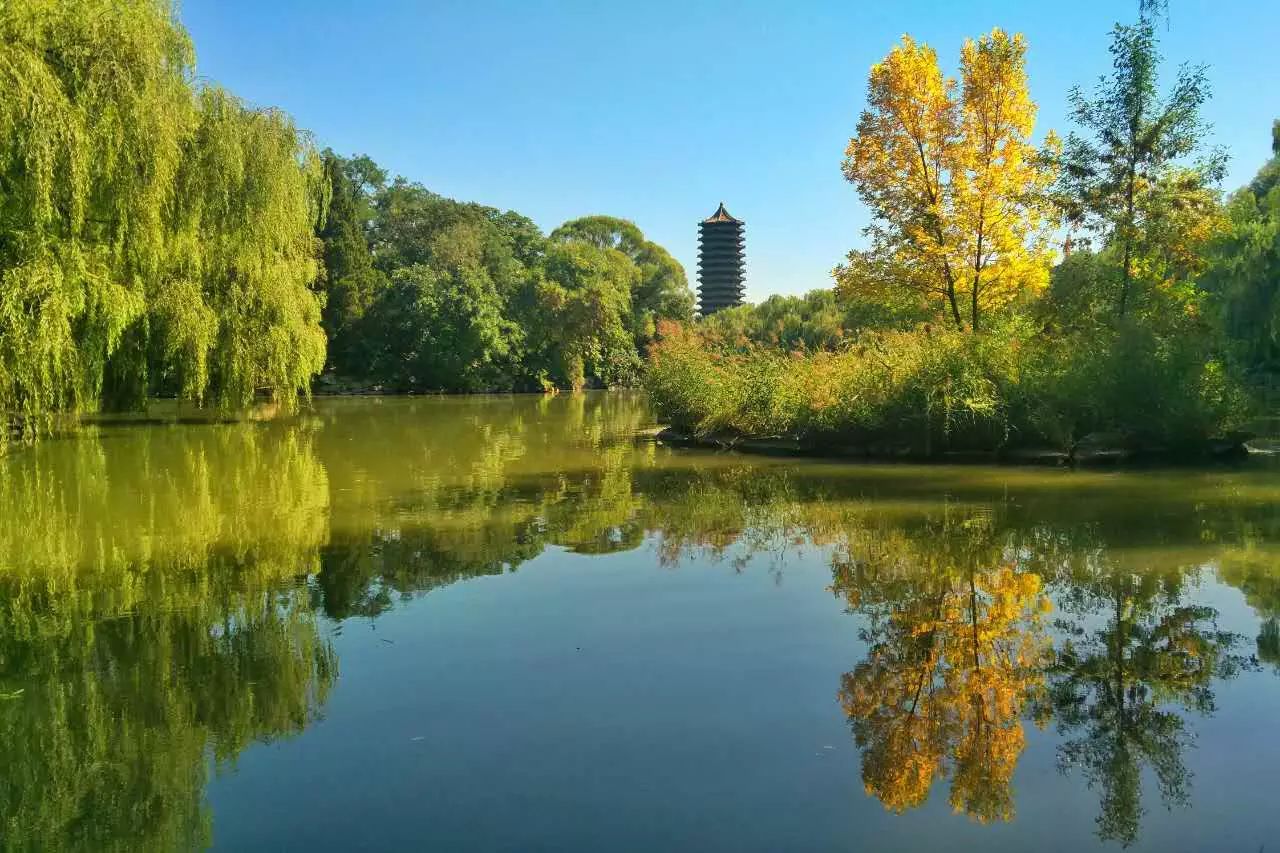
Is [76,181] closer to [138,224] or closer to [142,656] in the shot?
[138,224]

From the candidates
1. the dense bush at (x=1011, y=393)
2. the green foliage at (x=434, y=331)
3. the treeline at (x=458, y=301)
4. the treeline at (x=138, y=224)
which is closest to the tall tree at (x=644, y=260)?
the treeline at (x=458, y=301)

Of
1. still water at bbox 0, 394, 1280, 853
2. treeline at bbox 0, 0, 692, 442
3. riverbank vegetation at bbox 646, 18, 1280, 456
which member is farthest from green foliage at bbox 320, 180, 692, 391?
still water at bbox 0, 394, 1280, 853

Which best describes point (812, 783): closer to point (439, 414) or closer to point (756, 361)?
point (756, 361)

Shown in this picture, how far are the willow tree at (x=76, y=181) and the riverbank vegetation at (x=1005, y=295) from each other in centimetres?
1066

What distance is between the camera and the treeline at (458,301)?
157ft

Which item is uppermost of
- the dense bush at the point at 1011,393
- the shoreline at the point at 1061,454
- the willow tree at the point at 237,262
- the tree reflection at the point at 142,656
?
the willow tree at the point at 237,262

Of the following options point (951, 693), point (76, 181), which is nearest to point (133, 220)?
point (76, 181)

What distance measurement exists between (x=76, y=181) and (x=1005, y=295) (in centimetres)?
1704

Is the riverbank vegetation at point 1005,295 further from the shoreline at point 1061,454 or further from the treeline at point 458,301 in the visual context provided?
the treeline at point 458,301

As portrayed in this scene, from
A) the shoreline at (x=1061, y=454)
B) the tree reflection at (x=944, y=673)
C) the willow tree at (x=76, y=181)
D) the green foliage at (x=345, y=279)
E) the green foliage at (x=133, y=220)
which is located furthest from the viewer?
the green foliage at (x=345, y=279)

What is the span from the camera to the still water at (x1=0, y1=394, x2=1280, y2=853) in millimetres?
3453

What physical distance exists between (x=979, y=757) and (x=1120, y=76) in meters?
16.5

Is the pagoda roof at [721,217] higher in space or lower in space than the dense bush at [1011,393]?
higher

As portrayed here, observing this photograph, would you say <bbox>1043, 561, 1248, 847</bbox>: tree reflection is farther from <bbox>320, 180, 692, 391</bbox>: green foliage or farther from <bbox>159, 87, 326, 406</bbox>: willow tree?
<bbox>320, 180, 692, 391</bbox>: green foliage
